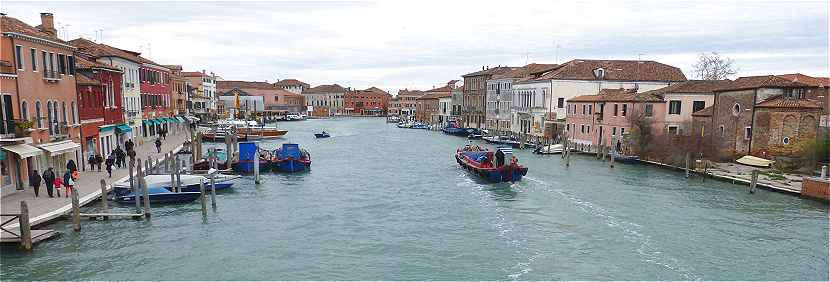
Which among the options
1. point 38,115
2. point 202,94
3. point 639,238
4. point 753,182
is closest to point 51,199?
point 38,115

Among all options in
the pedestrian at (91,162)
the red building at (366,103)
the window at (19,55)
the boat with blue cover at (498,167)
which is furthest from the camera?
the red building at (366,103)

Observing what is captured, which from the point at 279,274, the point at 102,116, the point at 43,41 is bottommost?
the point at 279,274

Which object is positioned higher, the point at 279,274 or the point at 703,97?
the point at 703,97

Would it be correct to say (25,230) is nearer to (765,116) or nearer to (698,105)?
(765,116)

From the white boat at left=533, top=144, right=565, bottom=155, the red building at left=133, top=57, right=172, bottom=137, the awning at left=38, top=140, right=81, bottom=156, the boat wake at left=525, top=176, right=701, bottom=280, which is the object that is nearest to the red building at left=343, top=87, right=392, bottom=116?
the red building at left=133, top=57, right=172, bottom=137

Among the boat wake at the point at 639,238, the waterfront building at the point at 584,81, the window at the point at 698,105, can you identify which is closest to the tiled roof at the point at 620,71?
the waterfront building at the point at 584,81

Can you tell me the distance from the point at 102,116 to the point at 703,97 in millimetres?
31296

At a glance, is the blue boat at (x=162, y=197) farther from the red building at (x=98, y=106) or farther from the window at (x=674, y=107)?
the window at (x=674, y=107)

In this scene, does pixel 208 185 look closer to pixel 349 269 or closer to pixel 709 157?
pixel 349 269

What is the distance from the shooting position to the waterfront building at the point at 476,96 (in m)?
65.1

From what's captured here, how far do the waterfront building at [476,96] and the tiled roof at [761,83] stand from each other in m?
37.1

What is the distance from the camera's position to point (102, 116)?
2420cm

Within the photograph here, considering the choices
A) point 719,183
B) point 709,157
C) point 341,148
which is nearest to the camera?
point 719,183

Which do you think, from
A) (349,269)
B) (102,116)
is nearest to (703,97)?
(349,269)
